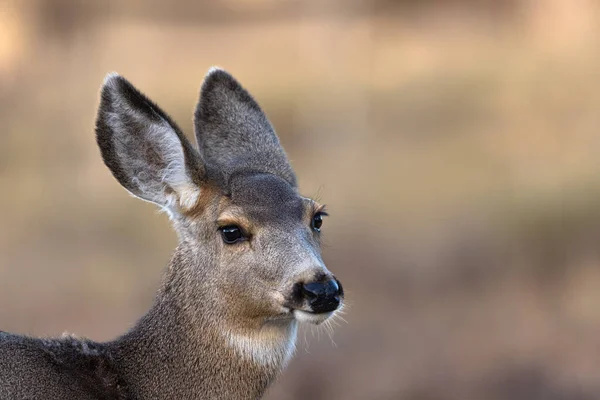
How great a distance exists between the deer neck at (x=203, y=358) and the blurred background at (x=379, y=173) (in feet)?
11.7

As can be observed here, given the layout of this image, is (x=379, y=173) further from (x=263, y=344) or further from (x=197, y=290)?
(x=263, y=344)

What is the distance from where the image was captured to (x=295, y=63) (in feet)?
80.2

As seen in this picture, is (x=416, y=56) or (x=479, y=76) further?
(x=416, y=56)

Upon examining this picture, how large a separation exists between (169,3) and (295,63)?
16.6 feet

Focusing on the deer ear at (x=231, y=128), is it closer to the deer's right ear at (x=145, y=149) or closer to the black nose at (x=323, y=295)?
the deer's right ear at (x=145, y=149)

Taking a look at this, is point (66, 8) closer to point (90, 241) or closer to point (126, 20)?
point (126, 20)

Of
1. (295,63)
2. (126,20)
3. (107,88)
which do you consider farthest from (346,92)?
(107,88)

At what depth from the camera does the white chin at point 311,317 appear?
676 centimetres

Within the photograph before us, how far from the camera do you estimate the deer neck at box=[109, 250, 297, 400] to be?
7.04 metres

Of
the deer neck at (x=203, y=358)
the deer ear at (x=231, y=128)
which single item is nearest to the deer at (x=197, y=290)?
the deer neck at (x=203, y=358)

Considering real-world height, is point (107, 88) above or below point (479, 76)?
above

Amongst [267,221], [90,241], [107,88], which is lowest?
[90,241]

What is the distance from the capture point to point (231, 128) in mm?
8461

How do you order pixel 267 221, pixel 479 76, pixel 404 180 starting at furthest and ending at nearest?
1. pixel 479 76
2. pixel 404 180
3. pixel 267 221
